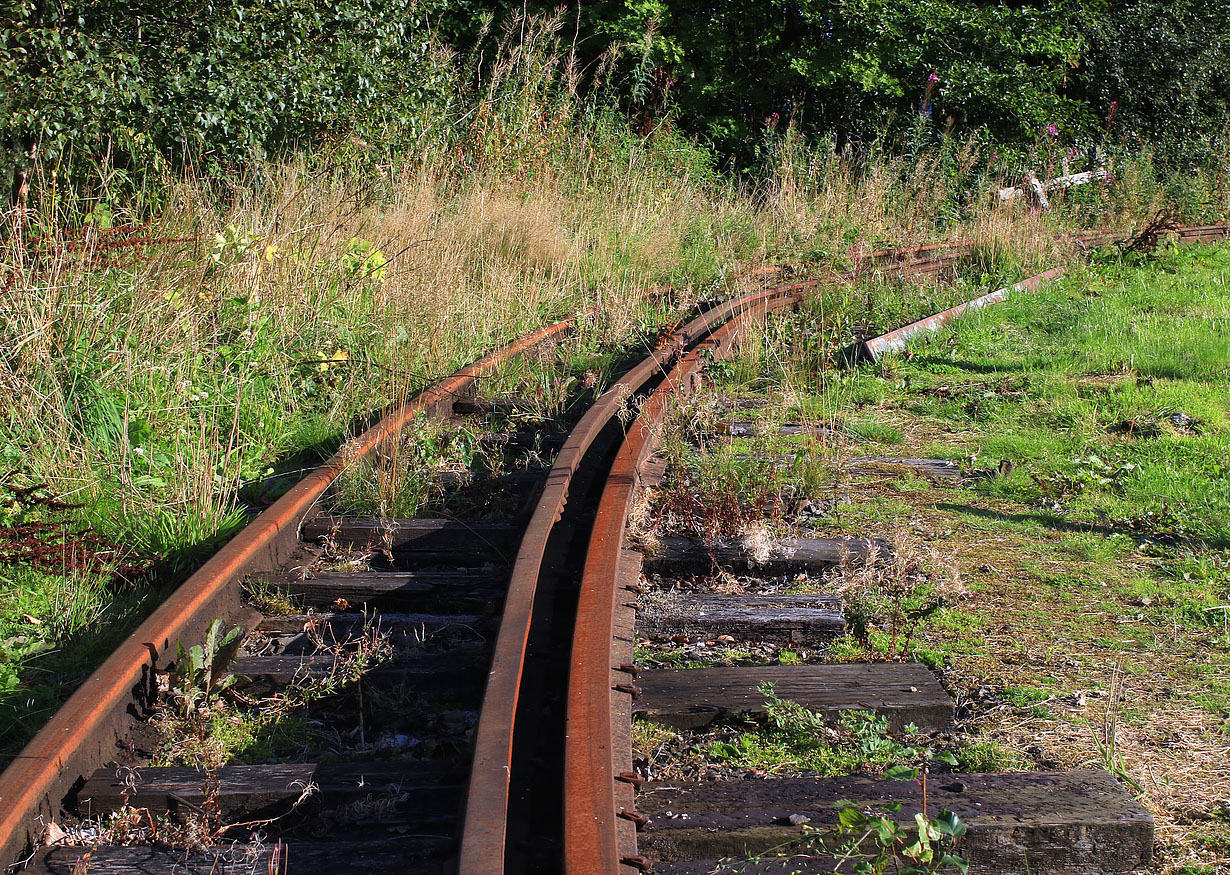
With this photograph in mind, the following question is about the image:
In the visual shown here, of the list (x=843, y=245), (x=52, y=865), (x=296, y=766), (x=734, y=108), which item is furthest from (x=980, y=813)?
(x=734, y=108)

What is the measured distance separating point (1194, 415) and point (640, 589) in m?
3.82

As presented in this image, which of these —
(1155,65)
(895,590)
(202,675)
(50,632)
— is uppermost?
(1155,65)

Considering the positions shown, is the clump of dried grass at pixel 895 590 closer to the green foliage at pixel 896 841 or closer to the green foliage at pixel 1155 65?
the green foliage at pixel 896 841

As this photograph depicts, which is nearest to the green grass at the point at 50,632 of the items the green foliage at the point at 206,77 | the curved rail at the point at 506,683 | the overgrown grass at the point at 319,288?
the overgrown grass at the point at 319,288

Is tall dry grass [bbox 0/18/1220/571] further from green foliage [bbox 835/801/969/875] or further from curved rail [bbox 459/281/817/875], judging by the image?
green foliage [bbox 835/801/969/875]

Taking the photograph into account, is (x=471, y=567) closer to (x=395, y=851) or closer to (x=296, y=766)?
(x=296, y=766)

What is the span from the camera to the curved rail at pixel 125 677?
204cm

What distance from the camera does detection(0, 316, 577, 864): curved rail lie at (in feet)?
6.68

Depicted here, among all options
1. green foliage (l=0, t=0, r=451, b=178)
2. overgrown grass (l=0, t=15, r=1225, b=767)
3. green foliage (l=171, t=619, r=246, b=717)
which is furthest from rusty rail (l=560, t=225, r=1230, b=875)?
green foliage (l=0, t=0, r=451, b=178)

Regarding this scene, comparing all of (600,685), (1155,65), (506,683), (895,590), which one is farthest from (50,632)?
(1155,65)

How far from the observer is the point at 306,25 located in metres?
7.73

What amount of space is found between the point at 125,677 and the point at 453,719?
2.58 feet

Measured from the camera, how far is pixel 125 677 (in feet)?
8.08

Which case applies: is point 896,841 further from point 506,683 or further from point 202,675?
point 202,675
